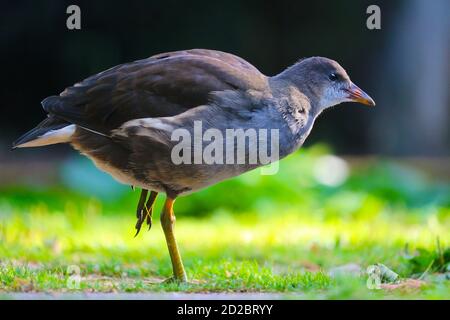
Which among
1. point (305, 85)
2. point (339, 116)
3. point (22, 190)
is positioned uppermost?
point (305, 85)

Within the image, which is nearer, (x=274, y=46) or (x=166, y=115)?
(x=166, y=115)

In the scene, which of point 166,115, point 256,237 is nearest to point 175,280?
point 166,115

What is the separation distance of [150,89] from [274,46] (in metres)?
4.73

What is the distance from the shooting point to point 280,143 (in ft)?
16.9

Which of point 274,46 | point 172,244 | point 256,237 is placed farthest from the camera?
point 274,46

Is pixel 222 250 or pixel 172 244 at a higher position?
pixel 172 244

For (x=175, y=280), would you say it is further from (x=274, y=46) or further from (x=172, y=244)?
(x=274, y=46)

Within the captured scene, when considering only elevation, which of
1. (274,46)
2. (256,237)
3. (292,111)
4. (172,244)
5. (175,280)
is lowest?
(256,237)

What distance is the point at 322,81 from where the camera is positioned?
5586 millimetres

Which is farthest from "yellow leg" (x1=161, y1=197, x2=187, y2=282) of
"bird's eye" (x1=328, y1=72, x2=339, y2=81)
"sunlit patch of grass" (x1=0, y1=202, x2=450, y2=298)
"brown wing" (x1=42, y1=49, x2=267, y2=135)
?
"bird's eye" (x1=328, y1=72, x2=339, y2=81)
